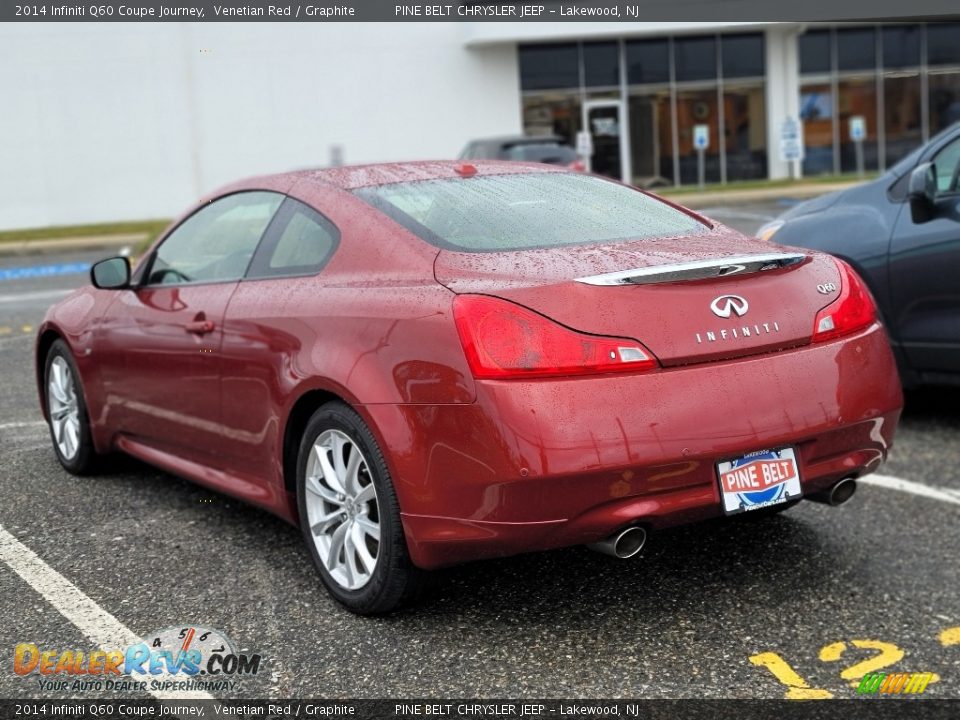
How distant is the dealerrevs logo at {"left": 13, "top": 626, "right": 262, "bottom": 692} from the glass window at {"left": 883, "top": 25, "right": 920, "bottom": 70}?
30.2 meters

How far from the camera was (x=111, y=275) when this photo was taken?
508cm

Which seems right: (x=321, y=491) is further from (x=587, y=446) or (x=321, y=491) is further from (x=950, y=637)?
(x=950, y=637)

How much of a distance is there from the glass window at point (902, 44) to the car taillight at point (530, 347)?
29.7m

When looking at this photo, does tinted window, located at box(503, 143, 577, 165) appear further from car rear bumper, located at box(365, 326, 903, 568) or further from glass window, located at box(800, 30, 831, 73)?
car rear bumper, located at box(365, 326, 903, 568)

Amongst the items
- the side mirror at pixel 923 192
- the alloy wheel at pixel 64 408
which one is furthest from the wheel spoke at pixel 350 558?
the side mirror at pixel 923 192

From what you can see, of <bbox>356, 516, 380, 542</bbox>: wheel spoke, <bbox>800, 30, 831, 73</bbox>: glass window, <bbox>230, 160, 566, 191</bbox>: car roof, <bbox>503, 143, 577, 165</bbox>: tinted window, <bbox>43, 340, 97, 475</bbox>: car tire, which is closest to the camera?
<bbox>356, 516, 380, 542</bbox>: wheel spoke

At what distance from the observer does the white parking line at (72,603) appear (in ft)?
11.7

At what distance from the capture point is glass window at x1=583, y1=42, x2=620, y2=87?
29938mm

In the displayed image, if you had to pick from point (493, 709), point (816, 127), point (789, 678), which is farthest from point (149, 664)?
point (816, 127)

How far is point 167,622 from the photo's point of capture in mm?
3742

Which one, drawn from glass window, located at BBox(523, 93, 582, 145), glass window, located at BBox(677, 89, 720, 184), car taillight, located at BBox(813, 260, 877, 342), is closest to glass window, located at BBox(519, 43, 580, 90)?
glass window, located at BBox(523, 93, 582, 145)

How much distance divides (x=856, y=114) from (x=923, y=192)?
26.7 metres

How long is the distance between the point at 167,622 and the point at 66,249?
1892 centimetres

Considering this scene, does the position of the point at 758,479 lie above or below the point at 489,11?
below
